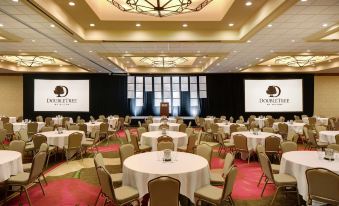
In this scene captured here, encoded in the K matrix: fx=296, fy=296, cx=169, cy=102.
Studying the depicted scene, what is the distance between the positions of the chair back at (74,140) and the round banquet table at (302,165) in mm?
5679

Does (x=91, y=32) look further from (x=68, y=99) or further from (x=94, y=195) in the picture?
(x=68, y=99)

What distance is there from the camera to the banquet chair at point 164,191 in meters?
3.71

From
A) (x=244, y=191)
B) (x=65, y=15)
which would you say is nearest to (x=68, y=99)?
(x=65, y=15)

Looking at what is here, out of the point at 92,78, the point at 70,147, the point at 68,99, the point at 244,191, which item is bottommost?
the point at 244,191

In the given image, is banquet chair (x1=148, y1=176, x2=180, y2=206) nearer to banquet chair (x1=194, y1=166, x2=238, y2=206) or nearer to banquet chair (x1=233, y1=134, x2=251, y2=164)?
banquet chair (x1=194, y1=166, x2=238, y2=206)

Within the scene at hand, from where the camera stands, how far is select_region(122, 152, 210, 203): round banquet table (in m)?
4.30

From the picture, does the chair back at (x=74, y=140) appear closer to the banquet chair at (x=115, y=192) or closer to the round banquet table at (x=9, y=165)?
the round banquet table at (x=9, y=165)

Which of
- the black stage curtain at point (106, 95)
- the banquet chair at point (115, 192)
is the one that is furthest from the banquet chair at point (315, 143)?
the black stage curtain at point (106, 95)

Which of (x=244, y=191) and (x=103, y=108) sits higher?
(x=103, y=108)

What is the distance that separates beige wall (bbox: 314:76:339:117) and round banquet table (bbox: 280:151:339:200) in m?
16.9

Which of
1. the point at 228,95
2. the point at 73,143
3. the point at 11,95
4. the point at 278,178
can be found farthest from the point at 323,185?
the point at 11,95

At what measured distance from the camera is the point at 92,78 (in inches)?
805

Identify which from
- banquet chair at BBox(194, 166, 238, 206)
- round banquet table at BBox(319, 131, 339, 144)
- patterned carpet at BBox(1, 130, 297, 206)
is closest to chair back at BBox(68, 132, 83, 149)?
patterned carpet at BBox(1, 130, 297, 206)

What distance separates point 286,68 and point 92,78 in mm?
12979
